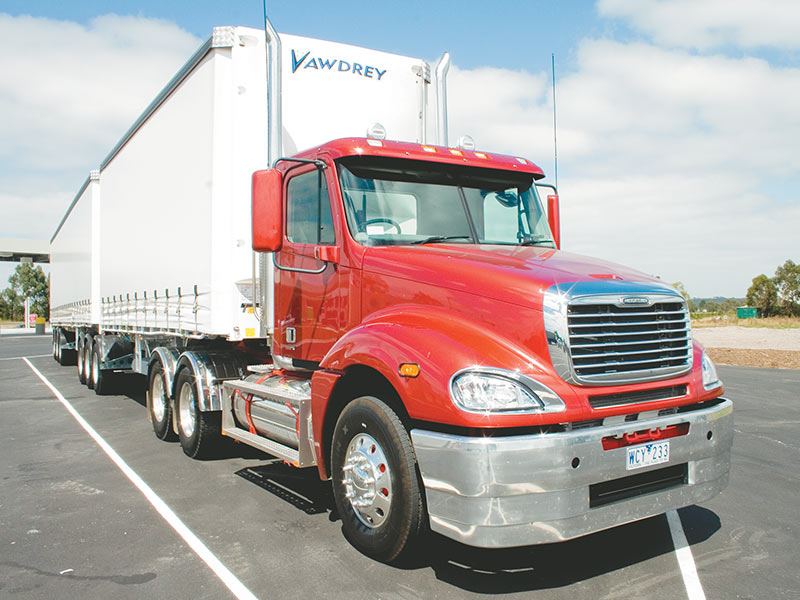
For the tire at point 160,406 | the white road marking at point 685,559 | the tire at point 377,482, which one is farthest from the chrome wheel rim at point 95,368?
the white road marking at point 685,559

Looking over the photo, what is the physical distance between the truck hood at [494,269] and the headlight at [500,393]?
1.55ft

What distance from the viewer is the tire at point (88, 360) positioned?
13664 mm

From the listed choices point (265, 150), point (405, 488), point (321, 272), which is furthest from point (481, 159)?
point (405, 488)

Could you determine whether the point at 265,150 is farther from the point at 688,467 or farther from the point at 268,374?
the point at 688,467

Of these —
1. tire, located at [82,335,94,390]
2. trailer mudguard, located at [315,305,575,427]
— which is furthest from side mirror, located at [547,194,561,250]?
tire, located at [82,335,94,390]

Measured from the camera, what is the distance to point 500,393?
3625 millimetres

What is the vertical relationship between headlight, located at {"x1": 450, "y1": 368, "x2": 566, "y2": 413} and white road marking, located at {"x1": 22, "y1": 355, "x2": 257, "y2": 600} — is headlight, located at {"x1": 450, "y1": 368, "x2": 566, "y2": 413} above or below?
above

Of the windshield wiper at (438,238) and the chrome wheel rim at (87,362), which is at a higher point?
the windshield wiper at (438,238)

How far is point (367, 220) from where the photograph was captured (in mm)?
5020

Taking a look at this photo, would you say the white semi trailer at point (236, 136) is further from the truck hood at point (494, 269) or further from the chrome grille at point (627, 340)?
the chrome grille at point (627, 340)

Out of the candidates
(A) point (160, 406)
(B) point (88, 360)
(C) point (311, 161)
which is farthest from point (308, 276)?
(B) point (88, 360)

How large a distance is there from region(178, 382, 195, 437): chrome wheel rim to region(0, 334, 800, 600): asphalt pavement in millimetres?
349

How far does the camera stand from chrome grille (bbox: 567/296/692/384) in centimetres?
382

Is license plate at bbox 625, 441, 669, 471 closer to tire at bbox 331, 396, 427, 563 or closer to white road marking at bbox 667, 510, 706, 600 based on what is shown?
white road marking at bbox 667, 510, 706, 600
